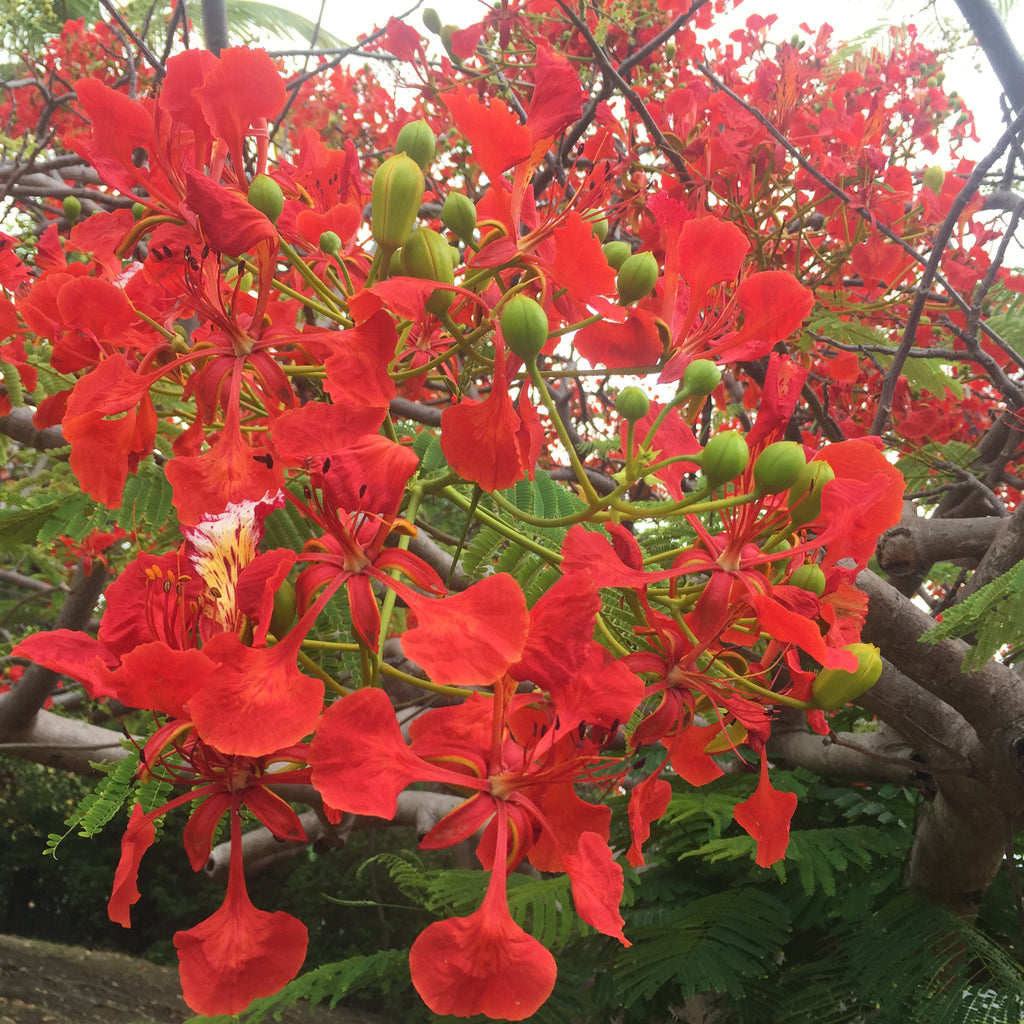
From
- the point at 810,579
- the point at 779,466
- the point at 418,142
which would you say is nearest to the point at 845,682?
the point at 810,579

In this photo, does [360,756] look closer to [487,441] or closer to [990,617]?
[487,441]

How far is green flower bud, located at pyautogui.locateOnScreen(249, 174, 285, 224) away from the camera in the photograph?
2.46ft

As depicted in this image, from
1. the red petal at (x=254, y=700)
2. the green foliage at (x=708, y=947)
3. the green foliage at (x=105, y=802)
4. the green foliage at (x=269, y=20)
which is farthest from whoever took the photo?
the green foliage at (x=269, y=20)

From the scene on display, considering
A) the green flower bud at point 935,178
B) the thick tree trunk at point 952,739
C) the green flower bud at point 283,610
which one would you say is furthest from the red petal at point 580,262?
the green flower bud at point 935,178

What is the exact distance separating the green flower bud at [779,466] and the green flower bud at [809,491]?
0.04ft

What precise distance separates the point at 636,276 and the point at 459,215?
184 mm

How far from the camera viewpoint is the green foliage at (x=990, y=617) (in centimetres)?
119

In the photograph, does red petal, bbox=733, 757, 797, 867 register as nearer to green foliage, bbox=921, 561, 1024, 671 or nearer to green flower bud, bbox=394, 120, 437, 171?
green foliage, bbox=921, 561, 1024, 671

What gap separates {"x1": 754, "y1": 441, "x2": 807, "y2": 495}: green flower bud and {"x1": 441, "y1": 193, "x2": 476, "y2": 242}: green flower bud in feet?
1.21

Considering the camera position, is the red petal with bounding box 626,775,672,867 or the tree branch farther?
the tree branch

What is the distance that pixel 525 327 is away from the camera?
2.35 feet

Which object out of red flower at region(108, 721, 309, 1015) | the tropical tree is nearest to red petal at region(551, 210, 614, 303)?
the tropical tree

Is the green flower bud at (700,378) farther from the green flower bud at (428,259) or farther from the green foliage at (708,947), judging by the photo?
the green foliage at (708,947)

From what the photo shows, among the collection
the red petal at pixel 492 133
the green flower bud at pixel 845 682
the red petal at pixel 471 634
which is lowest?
the red petal at pixel 471 634
